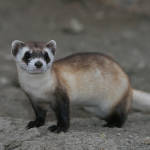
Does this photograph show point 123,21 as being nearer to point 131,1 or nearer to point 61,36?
point 131,1

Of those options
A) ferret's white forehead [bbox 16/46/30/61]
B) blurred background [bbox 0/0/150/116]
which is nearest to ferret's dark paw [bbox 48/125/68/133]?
ferret's white forehead [bbox 16/46/30/61]

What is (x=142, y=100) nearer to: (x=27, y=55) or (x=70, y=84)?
(x=70, y=84)

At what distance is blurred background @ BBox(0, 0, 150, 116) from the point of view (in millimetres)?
7754

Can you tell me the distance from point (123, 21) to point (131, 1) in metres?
0.58

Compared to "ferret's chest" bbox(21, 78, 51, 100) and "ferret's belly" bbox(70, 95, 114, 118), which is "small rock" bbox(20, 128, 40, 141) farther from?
"ferret's belly" bbox(70, 95, 114, 118)

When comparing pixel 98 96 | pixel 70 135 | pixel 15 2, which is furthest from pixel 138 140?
pixel 15 2

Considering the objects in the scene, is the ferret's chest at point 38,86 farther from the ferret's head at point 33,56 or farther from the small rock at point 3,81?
the small rock at point 3,81

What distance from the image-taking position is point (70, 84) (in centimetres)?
406

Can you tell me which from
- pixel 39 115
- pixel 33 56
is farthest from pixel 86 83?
pixel 33 56

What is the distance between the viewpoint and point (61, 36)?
8.45m

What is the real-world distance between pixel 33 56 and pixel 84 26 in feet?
17.8

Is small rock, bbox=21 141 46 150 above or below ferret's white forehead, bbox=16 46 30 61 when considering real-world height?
below

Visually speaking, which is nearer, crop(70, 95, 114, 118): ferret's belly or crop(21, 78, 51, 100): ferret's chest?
crop(21, 78, 51, 100): ferret's chest

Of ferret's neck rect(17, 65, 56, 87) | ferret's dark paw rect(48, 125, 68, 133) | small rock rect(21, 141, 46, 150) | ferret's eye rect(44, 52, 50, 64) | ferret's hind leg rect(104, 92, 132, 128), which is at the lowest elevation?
ferret's hind leg rect(104, 92, 132, 128)
